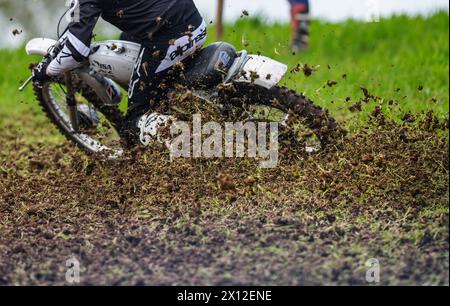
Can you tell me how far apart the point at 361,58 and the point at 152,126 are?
5.56 metres

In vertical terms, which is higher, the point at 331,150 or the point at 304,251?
the point at 331,150

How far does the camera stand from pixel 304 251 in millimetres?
4652

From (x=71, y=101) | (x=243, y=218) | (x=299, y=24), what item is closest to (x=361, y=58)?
(x=299, y=24)

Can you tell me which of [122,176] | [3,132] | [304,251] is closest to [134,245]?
[304,251]

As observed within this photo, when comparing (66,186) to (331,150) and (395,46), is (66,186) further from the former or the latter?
(395,46)

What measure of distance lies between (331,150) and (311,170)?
0.26 meters

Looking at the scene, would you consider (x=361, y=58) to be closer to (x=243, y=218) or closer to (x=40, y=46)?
(x=40, y=46)

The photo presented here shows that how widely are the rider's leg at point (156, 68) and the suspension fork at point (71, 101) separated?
773 millimetres

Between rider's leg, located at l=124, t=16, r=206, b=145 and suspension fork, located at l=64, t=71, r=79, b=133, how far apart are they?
773 millimetres

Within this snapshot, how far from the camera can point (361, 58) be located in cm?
1122
